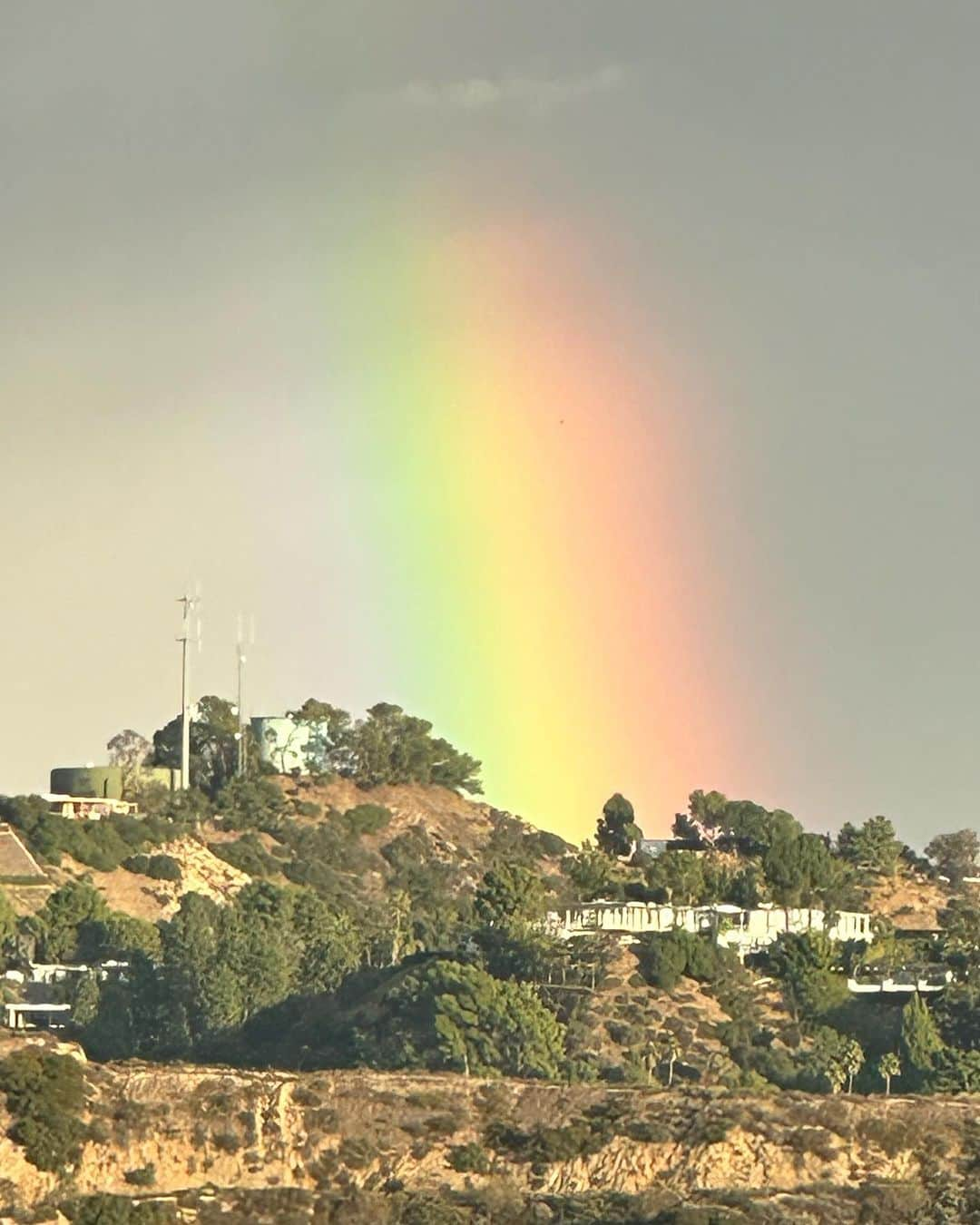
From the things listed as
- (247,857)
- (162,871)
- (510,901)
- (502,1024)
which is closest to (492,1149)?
(502,1024)

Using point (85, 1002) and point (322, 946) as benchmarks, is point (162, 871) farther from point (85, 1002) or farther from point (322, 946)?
point (85, 1002)

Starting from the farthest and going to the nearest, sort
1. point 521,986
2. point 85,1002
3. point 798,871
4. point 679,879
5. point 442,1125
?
1. point 798,871
2. point 679,879
3. point 85,1002
4. point 521,986
5. point 442,1125

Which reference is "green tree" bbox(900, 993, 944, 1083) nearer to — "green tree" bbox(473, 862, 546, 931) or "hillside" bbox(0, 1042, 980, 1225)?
"green tree" bbox(473, 862, 546, 931)

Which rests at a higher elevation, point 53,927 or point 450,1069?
point 53,927

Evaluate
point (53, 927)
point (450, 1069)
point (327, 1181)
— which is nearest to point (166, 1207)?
point (327, 1181)

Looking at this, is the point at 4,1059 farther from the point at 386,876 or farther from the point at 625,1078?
the point at 386,876

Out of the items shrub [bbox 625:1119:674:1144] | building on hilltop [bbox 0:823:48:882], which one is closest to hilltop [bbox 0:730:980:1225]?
shrub [bbox 625:1119:674:1144]
